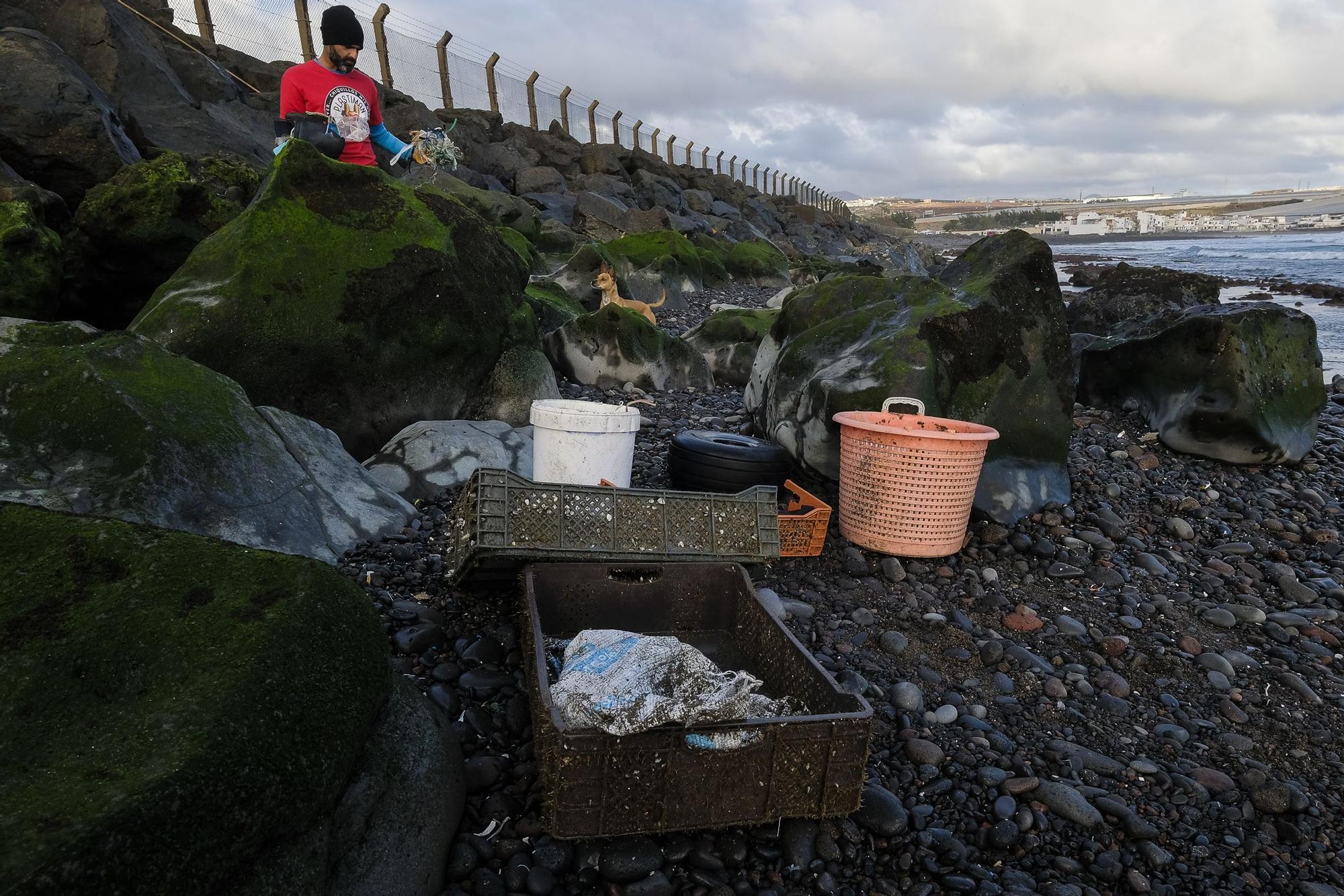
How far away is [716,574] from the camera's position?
3.65 m

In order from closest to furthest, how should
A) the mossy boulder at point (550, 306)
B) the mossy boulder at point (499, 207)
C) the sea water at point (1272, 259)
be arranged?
the mossy boulder at point (550, 306) → the mossy boulder at point (499, 207) → the sea water at point (1272, 259)

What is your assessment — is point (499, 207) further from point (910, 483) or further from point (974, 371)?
point (910, 483)

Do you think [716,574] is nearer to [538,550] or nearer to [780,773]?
[538,550]

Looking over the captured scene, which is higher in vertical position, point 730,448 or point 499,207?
point 499,207

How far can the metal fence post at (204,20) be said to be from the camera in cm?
1810

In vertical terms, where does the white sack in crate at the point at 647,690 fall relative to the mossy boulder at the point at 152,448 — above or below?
below

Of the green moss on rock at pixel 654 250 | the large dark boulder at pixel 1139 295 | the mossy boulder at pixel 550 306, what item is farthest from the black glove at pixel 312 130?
the large dark boulder at pixel 1139 295

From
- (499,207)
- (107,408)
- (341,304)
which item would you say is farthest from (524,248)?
(107,408)

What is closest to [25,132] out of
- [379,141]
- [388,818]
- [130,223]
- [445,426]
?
[130,223]

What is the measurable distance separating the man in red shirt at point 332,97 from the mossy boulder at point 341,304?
3.83ft

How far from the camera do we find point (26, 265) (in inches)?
227

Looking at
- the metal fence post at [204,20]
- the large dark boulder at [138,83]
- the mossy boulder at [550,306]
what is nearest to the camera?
the mossy boulder at [550,306]

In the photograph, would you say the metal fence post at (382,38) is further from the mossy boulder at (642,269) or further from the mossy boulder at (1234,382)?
the mossy boulder at (1234,382)

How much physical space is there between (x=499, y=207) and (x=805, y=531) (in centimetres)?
1217
